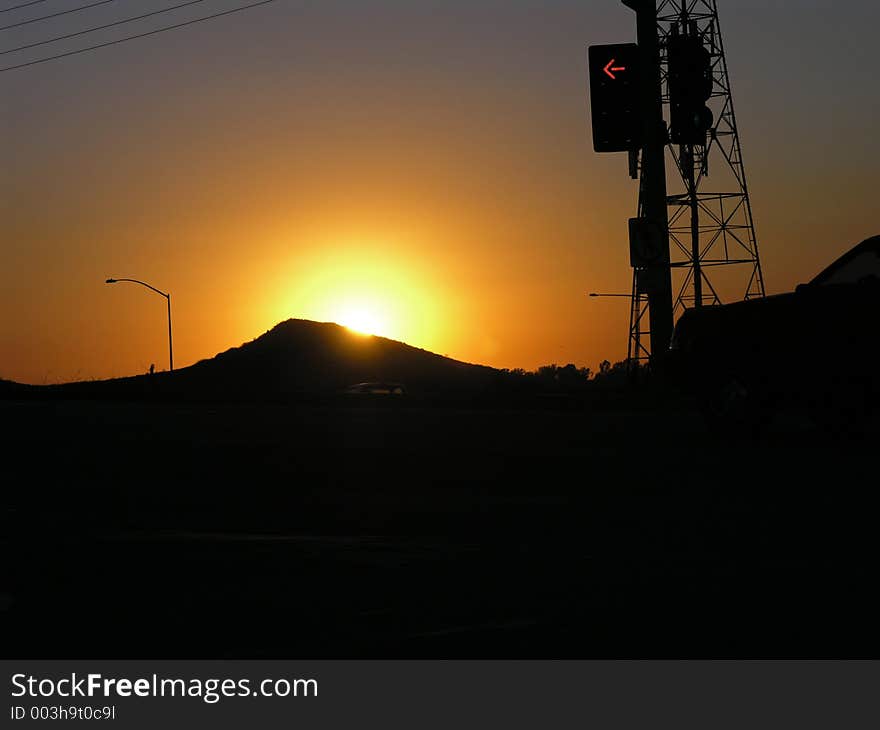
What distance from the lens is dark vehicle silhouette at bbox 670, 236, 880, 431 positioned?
16531mm

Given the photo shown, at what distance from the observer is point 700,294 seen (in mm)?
50344

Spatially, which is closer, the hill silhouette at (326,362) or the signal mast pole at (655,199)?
the signal mast pole at (655,199)

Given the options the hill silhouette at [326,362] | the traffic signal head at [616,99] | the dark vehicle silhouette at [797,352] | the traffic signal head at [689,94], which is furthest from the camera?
the hill silhouette at [326,362]

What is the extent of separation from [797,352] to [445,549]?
8.20 m

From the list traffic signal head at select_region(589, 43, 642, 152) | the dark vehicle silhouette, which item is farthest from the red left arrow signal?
the dark vehicle silhouette

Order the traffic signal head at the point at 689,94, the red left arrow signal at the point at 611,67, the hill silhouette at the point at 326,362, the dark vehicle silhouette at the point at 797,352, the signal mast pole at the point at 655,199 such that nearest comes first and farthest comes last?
the dark vehicle silhouette at the point at 797,352 → the red left arrow signal at the point at 611,67 → the traffic signal head at the point at 689,94 → the signal mast pole at the point at 655,199 → the hill silhouette at the point at 326,362

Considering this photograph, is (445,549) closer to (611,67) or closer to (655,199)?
(611,67)

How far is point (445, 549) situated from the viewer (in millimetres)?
9695

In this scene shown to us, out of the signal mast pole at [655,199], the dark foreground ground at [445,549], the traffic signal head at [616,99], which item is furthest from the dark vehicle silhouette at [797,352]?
the signal mast pole at [655,199]

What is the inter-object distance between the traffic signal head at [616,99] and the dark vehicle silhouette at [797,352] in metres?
3.05

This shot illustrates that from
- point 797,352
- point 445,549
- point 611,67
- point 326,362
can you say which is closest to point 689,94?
point 611,67

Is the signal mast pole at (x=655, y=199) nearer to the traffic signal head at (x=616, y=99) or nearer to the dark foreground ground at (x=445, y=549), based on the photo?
Answer: the traffic signal head at (x=616, y=99)

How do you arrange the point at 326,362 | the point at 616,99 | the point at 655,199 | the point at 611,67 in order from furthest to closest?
the point at 326,362 < the point at 655,199 < the point at 611,67 < the point at 616,99

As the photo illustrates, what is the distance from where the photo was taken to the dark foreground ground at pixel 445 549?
6.93 meters
